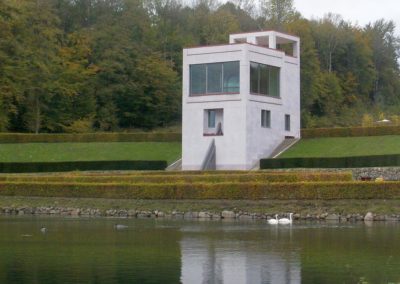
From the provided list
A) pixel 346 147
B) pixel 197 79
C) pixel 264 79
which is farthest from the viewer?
pixel 264 79

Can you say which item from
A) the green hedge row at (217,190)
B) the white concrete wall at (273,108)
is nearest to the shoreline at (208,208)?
the green hedge row at (217,190)

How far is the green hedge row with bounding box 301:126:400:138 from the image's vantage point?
59.8m

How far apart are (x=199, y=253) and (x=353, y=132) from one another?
37.4 metres

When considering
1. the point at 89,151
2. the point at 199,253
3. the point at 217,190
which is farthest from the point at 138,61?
the point at 199,253

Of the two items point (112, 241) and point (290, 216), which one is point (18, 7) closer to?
point (290, 216)

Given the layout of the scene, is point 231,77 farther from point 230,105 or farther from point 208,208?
point 208,208

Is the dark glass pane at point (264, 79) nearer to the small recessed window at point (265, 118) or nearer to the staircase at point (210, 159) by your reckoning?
the small recessed window at point (265, 118)

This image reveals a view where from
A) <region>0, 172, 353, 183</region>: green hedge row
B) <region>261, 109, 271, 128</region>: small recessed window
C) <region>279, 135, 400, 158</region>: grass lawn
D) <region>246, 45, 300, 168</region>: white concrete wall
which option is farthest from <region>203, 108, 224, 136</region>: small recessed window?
<region>0, 172, 353, 183</region>: green hedge row

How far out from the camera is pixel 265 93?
62.0 m

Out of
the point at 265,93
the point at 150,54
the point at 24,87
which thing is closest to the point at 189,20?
the point at 150,54

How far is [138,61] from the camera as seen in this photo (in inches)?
3374

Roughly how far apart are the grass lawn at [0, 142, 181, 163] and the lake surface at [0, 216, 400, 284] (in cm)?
2507

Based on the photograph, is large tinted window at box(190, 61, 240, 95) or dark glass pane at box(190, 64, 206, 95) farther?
dark glass pane at box(190, 64, 206, 95)

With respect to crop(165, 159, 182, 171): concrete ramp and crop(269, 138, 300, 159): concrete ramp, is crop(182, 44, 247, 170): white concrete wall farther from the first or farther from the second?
crop(269, 138, 300, 159): concrete ramp
